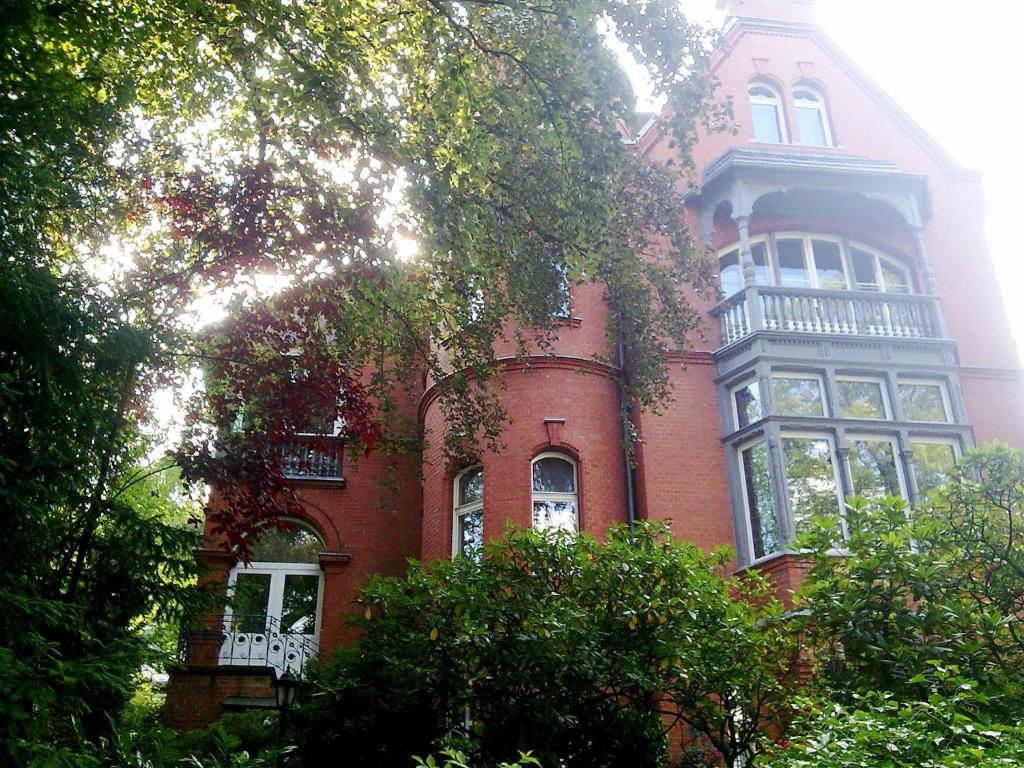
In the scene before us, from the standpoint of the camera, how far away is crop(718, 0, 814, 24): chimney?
20.7m

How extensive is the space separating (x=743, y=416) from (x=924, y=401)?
10.6 ft

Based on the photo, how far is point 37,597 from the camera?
6.16 metres

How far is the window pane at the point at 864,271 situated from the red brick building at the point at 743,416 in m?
0.03

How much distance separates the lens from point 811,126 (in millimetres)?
19547

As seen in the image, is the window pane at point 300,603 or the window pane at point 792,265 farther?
the window pane at point 792,265

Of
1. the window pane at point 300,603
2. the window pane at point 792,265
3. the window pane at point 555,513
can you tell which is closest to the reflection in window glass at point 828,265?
the window pane at point 792,265

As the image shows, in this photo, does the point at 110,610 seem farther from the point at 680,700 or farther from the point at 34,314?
the point at 680,700

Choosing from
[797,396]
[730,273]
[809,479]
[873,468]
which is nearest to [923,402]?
[873,468]

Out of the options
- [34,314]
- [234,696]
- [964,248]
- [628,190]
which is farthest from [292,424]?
[964,248]

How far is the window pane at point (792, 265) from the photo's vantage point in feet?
56.3

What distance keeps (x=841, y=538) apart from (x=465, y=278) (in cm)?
448

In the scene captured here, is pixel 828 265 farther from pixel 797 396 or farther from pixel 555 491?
pixel 555 491

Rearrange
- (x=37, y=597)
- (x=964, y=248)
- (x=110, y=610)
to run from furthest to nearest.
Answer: (x=964, y=248) → (x=110, y=610) → (x=37, y=597)

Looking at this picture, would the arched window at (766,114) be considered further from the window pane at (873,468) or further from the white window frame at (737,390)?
the window pane at (873,468)
